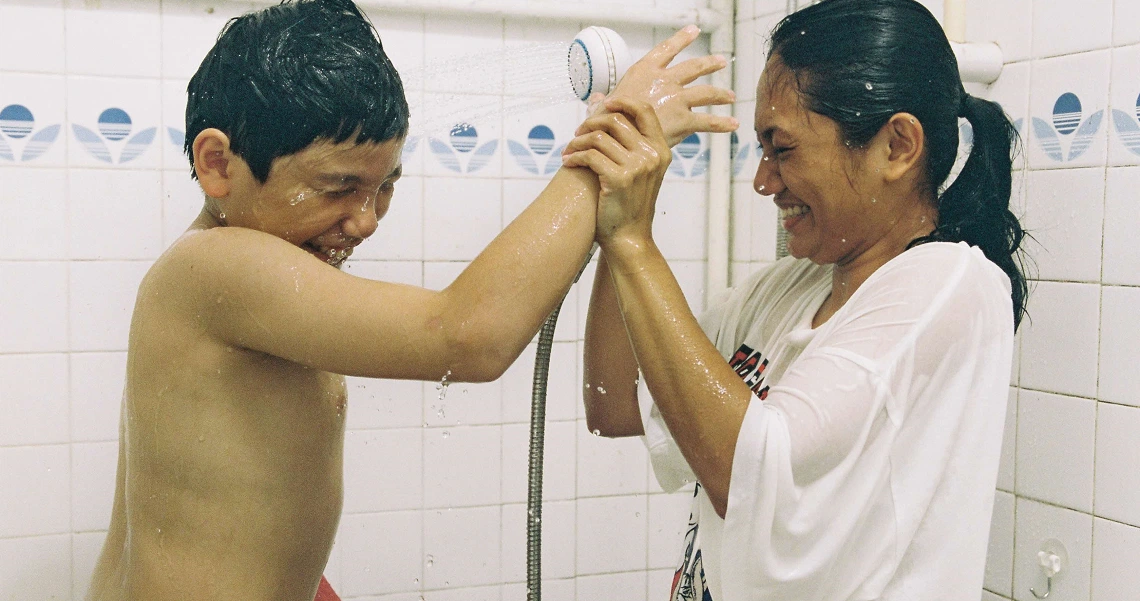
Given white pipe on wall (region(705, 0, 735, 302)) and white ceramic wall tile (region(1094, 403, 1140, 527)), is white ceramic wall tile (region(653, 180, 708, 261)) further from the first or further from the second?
white ceramic wall tile (region(1094, 403, 1140, 527))

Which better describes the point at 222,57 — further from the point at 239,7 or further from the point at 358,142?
the point at 239,7

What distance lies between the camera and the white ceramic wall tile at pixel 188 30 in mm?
1934

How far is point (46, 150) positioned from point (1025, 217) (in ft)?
5.83

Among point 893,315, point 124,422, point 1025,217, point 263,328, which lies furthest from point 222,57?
point 1025,217

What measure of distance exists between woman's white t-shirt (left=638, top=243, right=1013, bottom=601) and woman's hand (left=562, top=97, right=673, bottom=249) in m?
0.23

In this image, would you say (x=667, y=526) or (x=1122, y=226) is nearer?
(x=1122, y=226)

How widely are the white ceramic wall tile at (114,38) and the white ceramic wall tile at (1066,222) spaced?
5.35ft

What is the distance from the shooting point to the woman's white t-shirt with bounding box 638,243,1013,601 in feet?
Result: 3.23

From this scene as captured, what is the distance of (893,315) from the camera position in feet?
3.31

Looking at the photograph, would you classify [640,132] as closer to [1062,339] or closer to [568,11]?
[1062,339]

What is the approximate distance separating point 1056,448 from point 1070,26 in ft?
2.17

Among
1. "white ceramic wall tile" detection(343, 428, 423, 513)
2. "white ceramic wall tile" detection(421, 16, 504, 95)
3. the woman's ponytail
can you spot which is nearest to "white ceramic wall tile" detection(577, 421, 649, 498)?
"white ceramic wall tile" detection(343, 428, 423, 513)

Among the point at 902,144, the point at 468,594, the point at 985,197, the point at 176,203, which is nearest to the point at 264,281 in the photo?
the point at 902,144

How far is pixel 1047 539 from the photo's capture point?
1.59 meters
